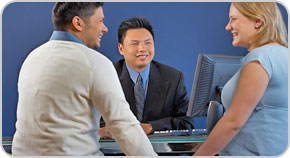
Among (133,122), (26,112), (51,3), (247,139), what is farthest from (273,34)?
(51,3)

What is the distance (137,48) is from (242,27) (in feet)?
2.24

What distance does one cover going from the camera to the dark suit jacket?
2.06 meters

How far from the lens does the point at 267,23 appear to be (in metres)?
1.47

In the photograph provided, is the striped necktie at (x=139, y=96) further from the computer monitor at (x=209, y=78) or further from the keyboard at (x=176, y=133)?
the computer monitor at (x=209, y=78)

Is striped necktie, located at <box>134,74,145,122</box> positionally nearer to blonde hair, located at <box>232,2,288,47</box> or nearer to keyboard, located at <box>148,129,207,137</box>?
keyboard, located at <box>148,129,207,137</box>

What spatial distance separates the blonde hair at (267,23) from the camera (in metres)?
1.47

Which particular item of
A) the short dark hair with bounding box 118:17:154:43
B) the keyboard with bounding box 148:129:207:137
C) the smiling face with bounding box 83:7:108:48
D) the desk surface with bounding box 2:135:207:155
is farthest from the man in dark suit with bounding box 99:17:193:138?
the smiling face with bounding box 83:7:108:48

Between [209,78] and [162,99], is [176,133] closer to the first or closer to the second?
[162,99]

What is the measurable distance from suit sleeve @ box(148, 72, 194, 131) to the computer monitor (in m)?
0.19

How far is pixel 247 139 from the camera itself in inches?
57.7

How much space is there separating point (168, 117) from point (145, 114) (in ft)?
0.44

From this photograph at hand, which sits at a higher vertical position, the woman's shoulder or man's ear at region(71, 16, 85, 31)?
man's ear at region(71, 16, 85, 31)

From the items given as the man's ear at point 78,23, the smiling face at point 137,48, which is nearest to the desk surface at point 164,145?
the smiling face at point 137,48

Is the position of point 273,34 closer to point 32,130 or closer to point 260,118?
point 260,118
